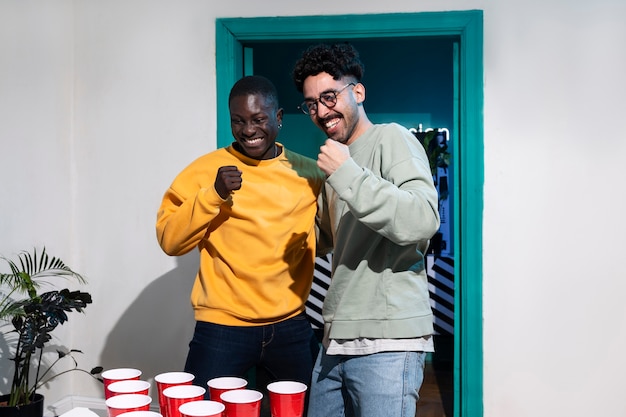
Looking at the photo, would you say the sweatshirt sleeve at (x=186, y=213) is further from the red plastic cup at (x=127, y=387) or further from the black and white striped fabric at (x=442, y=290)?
the black and white striped fabric at (x=442, y=290)

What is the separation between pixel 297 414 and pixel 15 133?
2.32 metres

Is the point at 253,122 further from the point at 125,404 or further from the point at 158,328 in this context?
the point at 158,328

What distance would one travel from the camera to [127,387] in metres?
1.55

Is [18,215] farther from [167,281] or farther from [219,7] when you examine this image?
[219,7]

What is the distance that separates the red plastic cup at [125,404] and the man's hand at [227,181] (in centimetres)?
69

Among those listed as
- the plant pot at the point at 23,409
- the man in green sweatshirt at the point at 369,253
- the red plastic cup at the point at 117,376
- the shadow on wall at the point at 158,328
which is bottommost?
the plant pot at the point at 23,409

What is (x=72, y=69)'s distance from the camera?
A: 369 cm

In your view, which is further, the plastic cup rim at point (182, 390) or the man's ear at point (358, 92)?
the man's ear at point (358, 92)

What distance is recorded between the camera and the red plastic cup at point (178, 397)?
1.46 m

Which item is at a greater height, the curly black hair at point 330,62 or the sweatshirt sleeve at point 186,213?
the curly black hair at point 330,62

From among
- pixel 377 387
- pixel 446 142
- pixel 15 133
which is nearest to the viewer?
pixel 377 387

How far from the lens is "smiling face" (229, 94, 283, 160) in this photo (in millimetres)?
2189

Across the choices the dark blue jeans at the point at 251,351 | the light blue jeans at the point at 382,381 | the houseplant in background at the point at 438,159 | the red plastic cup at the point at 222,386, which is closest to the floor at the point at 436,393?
the houseplant in background at the point at 438,159

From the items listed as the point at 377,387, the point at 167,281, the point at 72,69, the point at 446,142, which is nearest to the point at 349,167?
the point at 377,387
